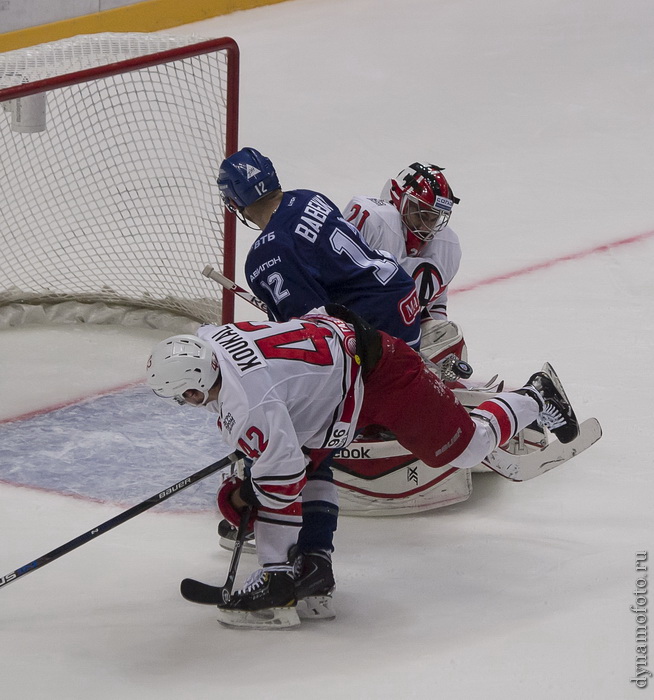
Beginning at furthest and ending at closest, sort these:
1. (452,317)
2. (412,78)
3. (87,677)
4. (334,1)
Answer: (334,1), (412,78), (452,317), (87,677)

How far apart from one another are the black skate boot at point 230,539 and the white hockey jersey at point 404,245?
99 centimetres

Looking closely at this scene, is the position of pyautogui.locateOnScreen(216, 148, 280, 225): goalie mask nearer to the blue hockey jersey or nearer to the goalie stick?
the blue hockey jersey

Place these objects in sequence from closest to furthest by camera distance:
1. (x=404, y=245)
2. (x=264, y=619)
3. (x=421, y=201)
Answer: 1. (x=264, y=619)
2. (x=421, y=201)
3. (x=404, y=245)

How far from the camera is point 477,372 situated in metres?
4.40

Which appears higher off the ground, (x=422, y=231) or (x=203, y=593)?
(x=422, y=231)

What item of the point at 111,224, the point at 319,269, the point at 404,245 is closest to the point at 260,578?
the point at 319,269

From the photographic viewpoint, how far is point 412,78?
23.9 feet

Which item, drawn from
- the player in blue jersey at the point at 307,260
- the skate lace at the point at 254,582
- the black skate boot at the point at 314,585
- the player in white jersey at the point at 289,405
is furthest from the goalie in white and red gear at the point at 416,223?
the skate lace at the point at 254,582

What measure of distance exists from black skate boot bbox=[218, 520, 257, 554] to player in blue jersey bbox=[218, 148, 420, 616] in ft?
1.20

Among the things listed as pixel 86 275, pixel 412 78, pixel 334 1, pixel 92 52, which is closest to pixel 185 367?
pixel 92 52

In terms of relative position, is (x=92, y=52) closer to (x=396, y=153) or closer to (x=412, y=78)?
(x=396, y=153)

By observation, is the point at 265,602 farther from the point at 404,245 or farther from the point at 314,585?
the point at 404,245

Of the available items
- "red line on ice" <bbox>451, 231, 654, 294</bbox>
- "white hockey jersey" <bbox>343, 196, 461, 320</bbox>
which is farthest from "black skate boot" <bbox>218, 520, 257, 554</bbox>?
"red line on ice" <bbox>451, 231, 654, 294</bbox>

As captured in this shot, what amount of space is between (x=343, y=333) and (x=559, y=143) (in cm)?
414
